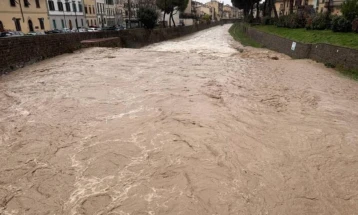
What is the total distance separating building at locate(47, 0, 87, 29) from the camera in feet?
146

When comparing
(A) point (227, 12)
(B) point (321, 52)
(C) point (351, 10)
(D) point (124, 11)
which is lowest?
(B) point (321, 52)

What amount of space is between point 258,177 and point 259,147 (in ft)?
3.97

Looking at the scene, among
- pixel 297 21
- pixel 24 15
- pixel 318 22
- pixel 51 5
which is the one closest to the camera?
pixel 318 22

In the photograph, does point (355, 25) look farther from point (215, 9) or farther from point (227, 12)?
point (227, 12)

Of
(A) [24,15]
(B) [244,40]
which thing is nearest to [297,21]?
(B) [244,40]

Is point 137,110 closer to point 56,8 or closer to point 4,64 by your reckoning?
point 4,64

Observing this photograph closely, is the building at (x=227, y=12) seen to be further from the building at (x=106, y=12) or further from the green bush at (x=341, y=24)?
the green bush at (x=341, y=24)

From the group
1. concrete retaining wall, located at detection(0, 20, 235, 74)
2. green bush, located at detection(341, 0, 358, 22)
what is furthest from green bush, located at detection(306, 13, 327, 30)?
concrete retaining wall, located at detection(0, 20, 235, 74)

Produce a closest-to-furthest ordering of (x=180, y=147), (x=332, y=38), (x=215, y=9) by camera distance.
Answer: (x=180, y=147) < (x=332, y=38) < (x=215, y=9)

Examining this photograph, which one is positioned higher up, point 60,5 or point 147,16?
point 60,5

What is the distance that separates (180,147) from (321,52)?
13.2 m

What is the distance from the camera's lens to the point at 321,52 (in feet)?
51.9

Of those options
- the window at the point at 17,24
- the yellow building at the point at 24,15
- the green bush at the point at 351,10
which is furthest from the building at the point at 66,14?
the green bush at the point at 351,10

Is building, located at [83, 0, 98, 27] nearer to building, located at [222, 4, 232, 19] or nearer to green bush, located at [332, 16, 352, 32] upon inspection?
green bush, located at [332, 16, 352, 32]
